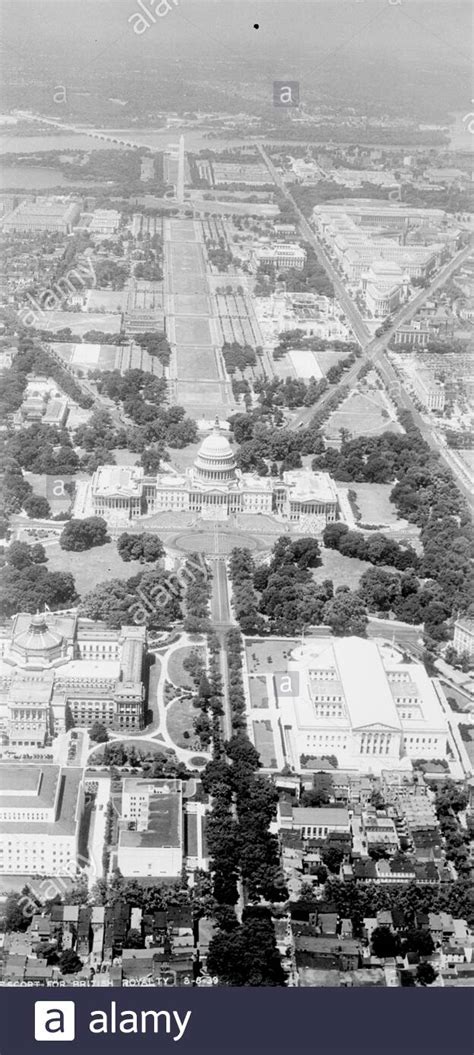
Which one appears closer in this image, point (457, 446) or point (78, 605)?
point (78, 605)

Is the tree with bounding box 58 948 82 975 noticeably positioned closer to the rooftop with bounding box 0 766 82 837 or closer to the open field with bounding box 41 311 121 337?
the rooftop with bounding box 0 766 82 837

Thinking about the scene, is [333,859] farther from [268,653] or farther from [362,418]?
[362,418]

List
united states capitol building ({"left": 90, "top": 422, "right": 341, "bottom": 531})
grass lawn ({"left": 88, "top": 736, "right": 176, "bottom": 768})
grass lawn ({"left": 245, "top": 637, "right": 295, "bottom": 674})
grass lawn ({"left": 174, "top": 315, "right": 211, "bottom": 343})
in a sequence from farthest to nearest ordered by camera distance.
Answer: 1. grass lawn ({"left": 174, "top": 315, "right": 211, "bottom": 343})
2. united states capitol building ({"left": 90, "top": 422, "right": 341, "bottom": 531})
3. grass lawn ({"left": 245, "top": 637, "right": 295, "bottom": 674})
4. grass lawn ({"left": 88, "top": 736, "right": 176, "bottom": 768})

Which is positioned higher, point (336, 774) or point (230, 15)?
point (230, 15)

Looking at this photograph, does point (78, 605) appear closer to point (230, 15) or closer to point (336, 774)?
point (336, 774)

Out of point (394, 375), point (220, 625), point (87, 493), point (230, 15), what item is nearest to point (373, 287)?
point (394, 375)

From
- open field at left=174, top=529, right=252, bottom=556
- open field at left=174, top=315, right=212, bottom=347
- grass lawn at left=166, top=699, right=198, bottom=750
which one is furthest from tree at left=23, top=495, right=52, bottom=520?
open field at left=174, top=315, right=212, bottom=347
